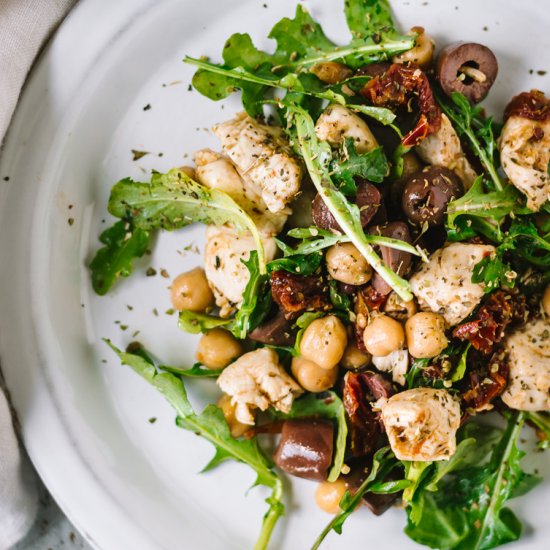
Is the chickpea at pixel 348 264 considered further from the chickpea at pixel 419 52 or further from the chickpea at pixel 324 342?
the chickpea at pixel 419 52

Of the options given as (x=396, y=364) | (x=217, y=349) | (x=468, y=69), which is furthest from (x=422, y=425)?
(x=468, y=69)

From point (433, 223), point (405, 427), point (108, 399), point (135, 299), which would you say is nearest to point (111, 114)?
point (135, 299)

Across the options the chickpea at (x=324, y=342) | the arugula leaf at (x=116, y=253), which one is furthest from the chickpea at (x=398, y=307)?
the arugula leaf at (x=116, y=253)

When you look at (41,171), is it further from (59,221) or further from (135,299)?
(135,299)

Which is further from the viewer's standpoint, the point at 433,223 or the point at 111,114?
the point at 111,114

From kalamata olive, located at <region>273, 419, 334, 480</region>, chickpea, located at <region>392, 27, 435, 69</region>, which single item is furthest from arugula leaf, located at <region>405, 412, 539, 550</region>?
chickpea, located at <region>392, 27, 435, 69</region>

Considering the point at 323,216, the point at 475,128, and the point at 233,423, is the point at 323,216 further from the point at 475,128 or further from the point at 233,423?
the point at 233,423
